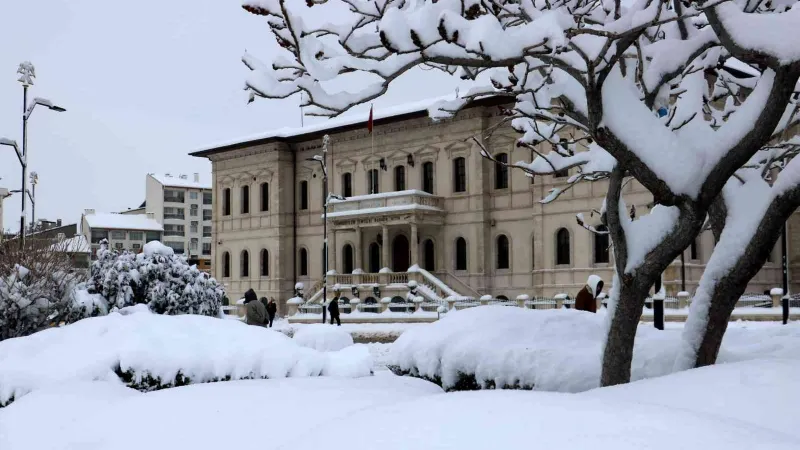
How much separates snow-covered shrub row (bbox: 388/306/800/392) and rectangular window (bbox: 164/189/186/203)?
91.2 metres

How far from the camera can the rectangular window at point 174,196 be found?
96.1 metres

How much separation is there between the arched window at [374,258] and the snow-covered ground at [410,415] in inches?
1385

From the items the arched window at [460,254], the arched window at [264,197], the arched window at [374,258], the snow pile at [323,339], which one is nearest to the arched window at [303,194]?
the arched window at [264,197]

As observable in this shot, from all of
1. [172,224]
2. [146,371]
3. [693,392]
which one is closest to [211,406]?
[146,371]

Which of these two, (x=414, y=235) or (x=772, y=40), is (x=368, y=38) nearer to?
(x=772, y=40)

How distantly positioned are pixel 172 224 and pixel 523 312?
91915 mm

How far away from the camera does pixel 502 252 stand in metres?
39.0

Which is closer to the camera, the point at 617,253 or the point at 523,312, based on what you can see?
the point at 617,253

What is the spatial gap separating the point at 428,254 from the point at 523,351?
3329 cm

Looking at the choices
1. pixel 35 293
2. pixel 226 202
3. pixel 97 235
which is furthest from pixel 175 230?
pixel 35 293

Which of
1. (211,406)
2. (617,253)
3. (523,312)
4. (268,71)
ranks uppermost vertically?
(268,71)

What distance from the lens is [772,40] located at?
253 inches

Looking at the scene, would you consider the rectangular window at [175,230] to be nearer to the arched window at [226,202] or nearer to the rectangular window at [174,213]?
the rectangular window at [174,213]

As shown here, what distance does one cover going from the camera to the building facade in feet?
117
